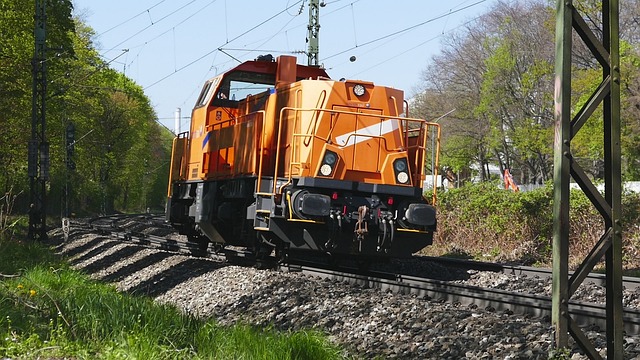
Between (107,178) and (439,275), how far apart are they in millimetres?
51109

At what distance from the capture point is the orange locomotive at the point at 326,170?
39.5 feet

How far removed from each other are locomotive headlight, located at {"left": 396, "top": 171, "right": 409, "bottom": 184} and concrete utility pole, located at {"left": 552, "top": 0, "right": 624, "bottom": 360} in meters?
7.12

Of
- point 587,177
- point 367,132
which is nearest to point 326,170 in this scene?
point 367,132

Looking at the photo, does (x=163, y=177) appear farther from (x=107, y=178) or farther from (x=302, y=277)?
(x=302, y=277)

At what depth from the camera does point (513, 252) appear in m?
18.4

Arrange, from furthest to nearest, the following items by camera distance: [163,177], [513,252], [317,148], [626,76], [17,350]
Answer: [163,177] < [626,76] < [513,252] < [317,148] < [17,350]

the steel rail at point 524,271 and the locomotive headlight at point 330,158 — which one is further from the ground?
the locomotive headlight at point 330,158

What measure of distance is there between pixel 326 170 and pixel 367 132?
3.34ft

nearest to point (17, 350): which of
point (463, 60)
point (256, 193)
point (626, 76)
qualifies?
point (256, 193)

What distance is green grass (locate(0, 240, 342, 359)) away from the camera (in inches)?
243

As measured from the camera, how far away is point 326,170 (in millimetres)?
12219

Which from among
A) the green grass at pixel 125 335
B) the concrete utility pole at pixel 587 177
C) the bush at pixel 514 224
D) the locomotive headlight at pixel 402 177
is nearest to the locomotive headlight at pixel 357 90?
the locomotive headlight at pixel 402 177

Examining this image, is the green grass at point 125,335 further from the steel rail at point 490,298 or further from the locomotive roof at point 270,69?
the locomotive roof at point 270,69

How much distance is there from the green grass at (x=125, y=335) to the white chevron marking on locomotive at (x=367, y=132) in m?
5.03
